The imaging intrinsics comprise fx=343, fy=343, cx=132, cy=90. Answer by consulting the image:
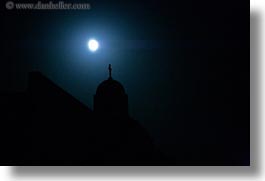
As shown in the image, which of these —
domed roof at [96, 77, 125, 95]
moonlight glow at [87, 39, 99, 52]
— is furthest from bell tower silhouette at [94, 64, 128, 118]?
moonlight glow at [87, 39, 99, 52]

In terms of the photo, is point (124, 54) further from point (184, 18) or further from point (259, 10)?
point (259, 10)

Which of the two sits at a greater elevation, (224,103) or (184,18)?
(184,18)

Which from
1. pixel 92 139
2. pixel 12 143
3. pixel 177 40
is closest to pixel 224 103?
pixel 177 40

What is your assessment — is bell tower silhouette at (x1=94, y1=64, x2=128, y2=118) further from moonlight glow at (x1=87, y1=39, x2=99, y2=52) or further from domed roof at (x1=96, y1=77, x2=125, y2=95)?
moonlight glow at (x1=87, y1=39, x2=99, y2=52)

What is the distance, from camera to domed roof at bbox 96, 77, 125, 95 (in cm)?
203

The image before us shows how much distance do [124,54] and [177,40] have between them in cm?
33

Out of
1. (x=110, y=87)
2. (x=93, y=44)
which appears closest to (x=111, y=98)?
(x=110, y=87)

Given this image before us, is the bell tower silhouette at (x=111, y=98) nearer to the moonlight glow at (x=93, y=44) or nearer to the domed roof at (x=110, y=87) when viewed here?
the domed roof at (x=110, y=87)

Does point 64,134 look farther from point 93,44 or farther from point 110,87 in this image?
point 93,44

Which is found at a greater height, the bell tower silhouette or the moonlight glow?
the moonlight glow

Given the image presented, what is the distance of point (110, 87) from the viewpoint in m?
2.07

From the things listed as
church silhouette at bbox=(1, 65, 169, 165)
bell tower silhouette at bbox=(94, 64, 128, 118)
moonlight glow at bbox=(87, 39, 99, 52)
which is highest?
moonlight glow at bbox=(87, 39, 99, 52)

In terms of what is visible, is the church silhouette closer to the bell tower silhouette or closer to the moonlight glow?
the bell tower silhouette

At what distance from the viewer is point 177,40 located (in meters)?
2.08
